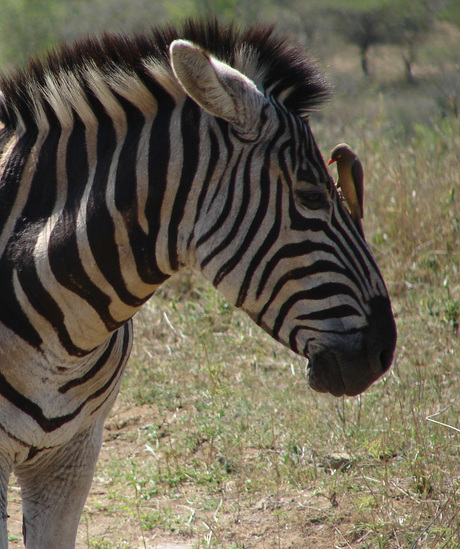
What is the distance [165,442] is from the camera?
14.8 feet

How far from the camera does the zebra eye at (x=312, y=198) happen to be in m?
2.28

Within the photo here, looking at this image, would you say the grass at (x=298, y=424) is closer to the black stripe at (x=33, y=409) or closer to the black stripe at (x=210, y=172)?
the black stripe at (x=33, y=409)

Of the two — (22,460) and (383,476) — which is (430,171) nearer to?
(383,476)

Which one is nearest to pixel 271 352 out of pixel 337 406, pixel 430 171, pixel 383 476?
pixel 337 406

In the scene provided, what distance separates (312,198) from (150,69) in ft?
2.23

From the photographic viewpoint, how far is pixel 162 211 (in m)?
2.33

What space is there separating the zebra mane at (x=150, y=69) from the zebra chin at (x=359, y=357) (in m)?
0.76

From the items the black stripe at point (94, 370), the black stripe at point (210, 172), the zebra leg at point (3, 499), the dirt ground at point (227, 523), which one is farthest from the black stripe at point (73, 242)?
the dirt ground at point (227, 523)

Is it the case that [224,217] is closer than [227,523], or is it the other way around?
[224,217]

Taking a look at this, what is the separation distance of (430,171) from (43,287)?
4.70m

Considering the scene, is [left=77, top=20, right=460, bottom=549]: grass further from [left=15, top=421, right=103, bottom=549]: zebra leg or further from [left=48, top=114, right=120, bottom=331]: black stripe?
[left=48, top=114, right=120, bottom=331]: black stripe

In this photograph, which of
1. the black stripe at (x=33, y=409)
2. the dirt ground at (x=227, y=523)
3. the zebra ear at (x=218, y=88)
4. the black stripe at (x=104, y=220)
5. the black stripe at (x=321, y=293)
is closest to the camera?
the zebra ear at (x=218, y=88)

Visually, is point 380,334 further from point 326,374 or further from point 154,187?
point 154,187

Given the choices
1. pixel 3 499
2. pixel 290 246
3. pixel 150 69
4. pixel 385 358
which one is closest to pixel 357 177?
pixel 290 246
